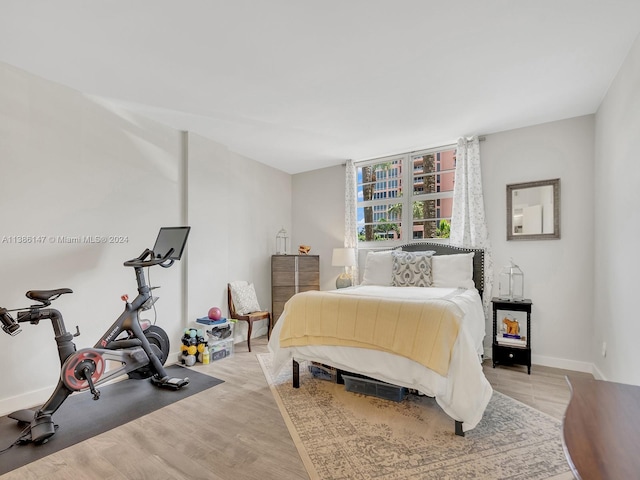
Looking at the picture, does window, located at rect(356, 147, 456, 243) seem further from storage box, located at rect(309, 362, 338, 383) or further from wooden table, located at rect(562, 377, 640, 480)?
wooden table, located at rect(562, 377, 640, 480)

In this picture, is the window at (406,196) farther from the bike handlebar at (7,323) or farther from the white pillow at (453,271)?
the bike handlebar at (7,323)

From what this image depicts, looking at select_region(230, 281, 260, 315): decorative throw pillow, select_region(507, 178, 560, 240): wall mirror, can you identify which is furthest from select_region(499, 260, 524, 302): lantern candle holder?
select_region(230, 281, 260, 315): decorative throw pillow

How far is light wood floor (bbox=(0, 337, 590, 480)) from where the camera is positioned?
181 centimetres

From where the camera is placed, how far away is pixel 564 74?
2.65 metres

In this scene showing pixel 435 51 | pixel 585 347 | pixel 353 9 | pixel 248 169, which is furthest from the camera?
pixel 248 169

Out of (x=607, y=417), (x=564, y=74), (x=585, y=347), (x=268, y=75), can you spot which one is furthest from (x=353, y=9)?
(x=585, y=347)

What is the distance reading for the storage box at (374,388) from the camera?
2.56 meters

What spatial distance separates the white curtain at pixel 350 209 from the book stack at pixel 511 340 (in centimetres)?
211

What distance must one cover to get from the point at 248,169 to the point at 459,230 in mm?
3152

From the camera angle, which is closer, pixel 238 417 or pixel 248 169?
pixel 238 417

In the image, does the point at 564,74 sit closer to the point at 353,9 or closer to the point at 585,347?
the point at 353,9

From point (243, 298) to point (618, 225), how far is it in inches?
158

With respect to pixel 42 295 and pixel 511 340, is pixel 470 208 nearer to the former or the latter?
pixel 511 340

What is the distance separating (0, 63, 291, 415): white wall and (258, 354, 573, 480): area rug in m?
1.94
